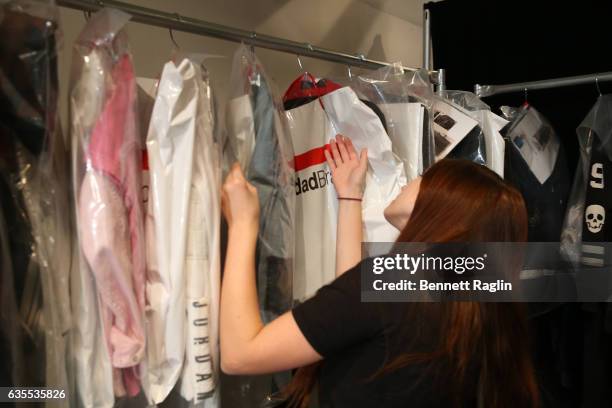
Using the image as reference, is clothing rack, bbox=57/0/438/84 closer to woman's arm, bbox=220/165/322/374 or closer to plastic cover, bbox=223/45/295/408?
plastic cover, bbox=223/45/295/408

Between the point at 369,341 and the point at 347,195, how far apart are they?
35 centimetres

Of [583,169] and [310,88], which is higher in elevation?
[310,88]

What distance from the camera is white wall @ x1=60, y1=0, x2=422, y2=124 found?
114 cm

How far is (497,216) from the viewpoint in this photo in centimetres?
79

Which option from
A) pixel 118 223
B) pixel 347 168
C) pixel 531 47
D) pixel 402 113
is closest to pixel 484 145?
pixel 402 113

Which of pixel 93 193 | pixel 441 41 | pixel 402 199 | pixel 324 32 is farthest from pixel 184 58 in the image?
pixel 441 41

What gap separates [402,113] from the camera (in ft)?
3.72

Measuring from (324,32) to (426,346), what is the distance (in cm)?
120

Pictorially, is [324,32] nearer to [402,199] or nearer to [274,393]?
[402,199]

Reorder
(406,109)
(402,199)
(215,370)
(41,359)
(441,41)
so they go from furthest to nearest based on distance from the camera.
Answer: (441,41) < (406,109) < (402,199) < (215,370) < (41,359)

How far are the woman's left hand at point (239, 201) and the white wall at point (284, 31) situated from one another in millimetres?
412

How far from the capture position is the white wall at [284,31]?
114 cm

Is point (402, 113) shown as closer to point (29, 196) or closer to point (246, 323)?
point (246, 323)

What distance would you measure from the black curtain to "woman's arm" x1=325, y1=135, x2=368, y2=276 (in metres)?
0.70
